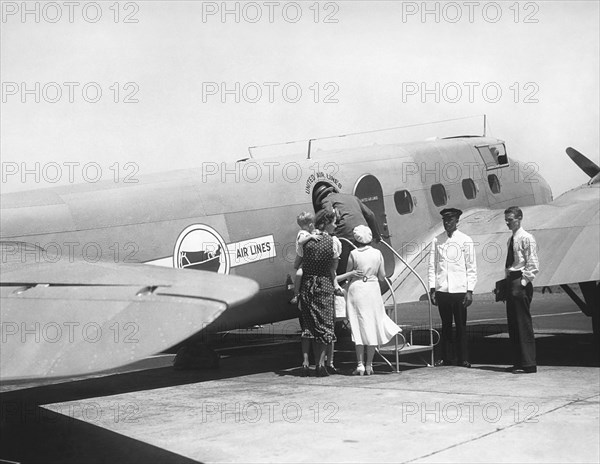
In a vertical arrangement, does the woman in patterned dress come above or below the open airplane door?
below

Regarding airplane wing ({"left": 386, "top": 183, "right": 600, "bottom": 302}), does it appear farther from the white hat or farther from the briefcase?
the white hat

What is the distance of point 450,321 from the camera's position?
11359mm

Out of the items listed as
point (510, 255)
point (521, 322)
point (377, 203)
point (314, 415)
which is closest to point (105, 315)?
point (314, 415)

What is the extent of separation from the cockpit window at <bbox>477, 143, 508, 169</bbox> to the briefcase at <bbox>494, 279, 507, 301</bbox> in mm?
4323

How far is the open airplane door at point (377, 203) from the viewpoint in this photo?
12.6 metres

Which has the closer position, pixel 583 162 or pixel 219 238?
pixel 219 238

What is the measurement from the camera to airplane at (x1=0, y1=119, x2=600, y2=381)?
14.9ft

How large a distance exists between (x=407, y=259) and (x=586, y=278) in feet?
11.0

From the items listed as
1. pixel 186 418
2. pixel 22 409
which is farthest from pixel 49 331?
pixel 22 409

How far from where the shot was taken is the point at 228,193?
1088 centimetres

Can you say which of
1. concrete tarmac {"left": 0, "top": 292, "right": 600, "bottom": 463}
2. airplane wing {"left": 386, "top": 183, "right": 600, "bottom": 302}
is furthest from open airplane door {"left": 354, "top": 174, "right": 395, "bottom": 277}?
concrete tarmac {"left": 0, "top": 292, "right": 600, "bottom": 463}

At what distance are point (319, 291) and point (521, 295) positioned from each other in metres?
2.46

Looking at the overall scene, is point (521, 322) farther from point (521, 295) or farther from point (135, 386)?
point (135, 386)

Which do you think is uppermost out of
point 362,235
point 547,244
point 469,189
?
point 469,189
